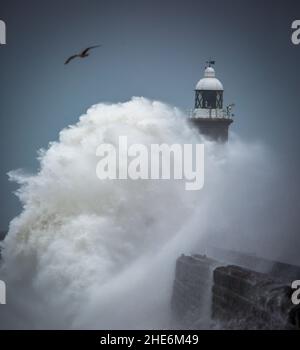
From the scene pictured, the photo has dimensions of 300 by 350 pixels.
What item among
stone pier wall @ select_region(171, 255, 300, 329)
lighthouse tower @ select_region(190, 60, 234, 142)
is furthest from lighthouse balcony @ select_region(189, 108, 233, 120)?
stone pier wall @ select_region(171, 255, 300, 329)

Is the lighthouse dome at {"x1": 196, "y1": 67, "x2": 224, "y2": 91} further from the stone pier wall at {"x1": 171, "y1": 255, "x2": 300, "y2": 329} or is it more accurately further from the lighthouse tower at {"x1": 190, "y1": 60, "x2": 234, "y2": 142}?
the stone pier wall at {"x1": 171, "y1": 255, "x2": 300, "y2": 329}

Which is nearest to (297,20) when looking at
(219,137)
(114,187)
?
(114,187)

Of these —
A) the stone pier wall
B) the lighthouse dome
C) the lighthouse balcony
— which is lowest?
the stone pier wall

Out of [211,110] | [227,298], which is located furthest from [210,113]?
[227,298]

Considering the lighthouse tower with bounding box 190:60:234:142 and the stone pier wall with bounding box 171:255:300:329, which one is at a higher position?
the lighthouse tower with bounding box 190:60:234:142

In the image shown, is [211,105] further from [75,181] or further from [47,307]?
[47,307]

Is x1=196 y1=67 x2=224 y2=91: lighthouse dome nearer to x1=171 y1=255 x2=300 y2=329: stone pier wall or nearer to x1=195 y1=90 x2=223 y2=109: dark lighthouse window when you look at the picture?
x1=195 y1=90 x2=223 y2=109: dark lighthouse window

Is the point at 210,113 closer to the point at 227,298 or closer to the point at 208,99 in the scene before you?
the point at 208,99

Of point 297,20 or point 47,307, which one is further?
point 47,307

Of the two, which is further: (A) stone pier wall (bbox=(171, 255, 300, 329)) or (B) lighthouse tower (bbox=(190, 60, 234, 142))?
(B) lighthouse tower (bbox=(190, 60, 234, 142))
